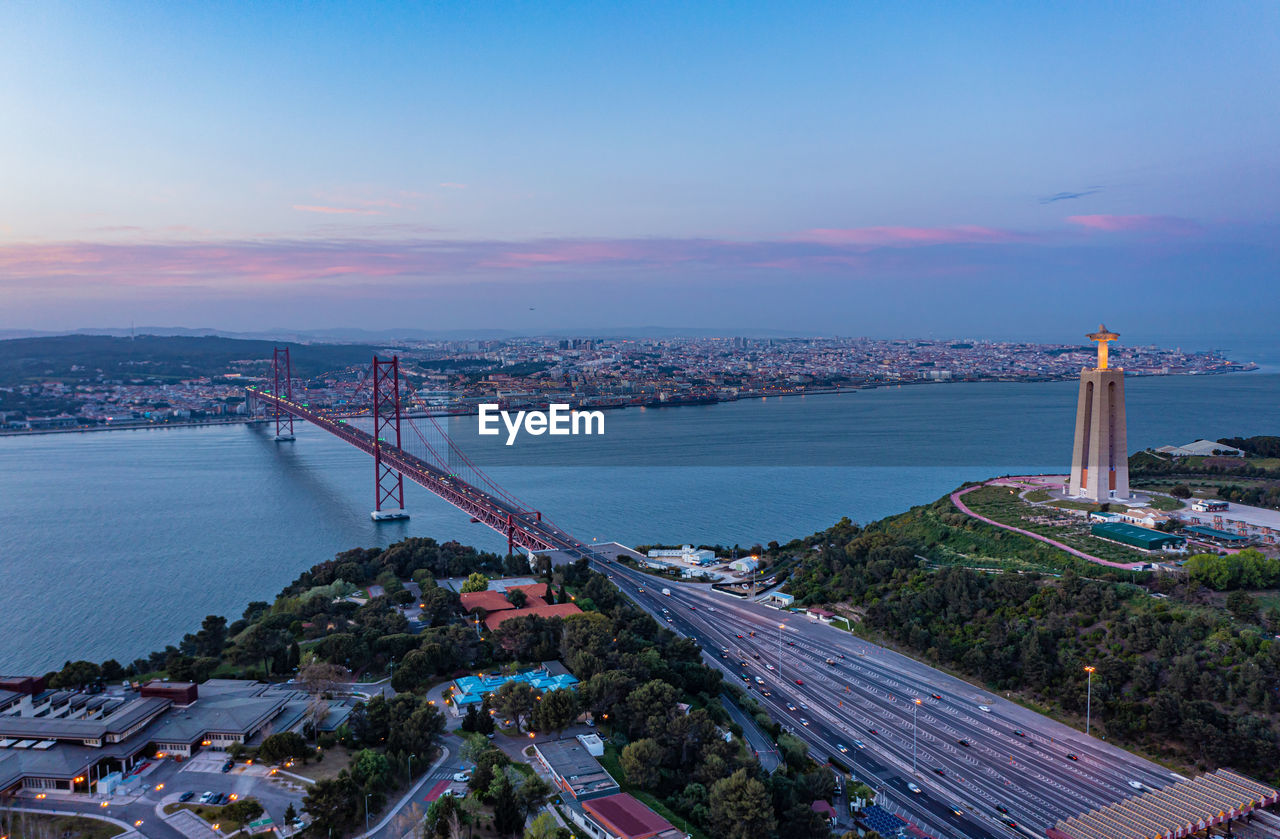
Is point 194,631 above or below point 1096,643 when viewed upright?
below

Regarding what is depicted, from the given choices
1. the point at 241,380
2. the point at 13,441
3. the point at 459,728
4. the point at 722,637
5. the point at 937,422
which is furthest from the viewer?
the point at 241,380

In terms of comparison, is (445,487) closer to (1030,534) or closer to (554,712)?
(554,712)

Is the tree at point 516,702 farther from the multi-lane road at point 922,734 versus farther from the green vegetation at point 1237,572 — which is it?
the green vegetation at point 1237,572

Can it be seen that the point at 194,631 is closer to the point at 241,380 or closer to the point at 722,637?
the point at 722,637

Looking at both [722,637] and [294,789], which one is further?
[722,637]

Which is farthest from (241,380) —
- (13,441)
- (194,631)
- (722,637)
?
(722,637)

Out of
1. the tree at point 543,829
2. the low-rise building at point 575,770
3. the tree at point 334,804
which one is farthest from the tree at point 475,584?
the tree at point 543,829
